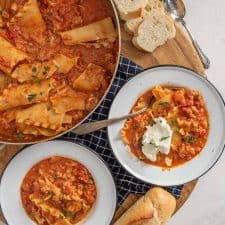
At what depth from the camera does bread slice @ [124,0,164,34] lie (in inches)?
145

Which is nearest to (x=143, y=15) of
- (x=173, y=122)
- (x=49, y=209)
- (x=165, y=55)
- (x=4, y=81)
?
(x=165, y=55)

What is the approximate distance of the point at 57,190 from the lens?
3730 mm

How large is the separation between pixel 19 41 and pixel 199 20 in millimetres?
1231

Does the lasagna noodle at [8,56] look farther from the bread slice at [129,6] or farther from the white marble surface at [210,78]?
the white marble surface at [210,78]

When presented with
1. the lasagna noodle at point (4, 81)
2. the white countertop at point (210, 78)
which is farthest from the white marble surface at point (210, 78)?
the lasagna noodle at point (4, 81)

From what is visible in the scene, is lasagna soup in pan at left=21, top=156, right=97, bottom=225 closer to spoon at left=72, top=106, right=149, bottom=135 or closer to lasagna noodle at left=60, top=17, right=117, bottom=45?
spoon at left=72, top=106, right=149, bottom=135

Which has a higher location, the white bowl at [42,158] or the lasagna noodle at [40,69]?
the lasagna noodle at [40,69]

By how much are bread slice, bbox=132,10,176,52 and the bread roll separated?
2.68 feet

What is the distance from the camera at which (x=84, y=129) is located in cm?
364

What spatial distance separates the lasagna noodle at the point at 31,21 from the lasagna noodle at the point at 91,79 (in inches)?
11.6

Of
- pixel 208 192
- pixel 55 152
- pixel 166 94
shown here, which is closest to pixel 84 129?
pixel 55 152

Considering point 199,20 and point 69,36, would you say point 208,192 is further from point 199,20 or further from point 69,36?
point 69,36

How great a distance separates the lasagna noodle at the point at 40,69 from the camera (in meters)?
3.50

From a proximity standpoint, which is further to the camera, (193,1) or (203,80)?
(193,1)
